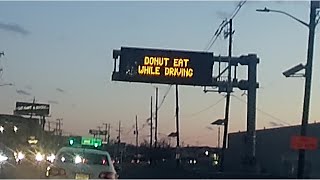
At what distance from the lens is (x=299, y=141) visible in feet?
95.2

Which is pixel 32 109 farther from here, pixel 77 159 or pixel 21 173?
pixel 77 159

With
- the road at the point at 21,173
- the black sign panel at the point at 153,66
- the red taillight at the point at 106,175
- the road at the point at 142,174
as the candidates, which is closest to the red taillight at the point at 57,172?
the red taillight at the point at 106,175

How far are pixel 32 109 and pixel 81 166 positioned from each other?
137 metres

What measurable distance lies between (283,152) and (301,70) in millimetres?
37840

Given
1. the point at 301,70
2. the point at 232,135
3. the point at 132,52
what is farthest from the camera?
the point at 232,135

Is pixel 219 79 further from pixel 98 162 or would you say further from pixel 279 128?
pixel 98 162

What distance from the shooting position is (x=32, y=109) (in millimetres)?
156125

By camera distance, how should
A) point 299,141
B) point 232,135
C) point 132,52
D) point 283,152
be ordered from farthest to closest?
point 232,135 → point 283,152 → point 132,52 → point 299,141

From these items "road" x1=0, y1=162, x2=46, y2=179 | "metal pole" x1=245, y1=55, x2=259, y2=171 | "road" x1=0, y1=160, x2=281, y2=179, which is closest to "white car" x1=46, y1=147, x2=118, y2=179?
"road" x1=0, y1=162, x2=46, y2=179

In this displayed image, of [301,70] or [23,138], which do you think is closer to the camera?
[301,70]

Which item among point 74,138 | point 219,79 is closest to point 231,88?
point 219,79

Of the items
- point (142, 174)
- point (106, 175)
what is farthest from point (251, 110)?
point (106, 175)

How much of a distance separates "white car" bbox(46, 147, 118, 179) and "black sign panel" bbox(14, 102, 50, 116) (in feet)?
445

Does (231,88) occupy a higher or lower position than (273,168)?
higher
